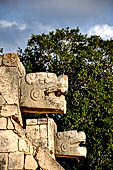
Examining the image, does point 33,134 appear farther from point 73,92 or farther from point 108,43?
point 108,43

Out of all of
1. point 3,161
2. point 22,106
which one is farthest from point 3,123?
point 3,161

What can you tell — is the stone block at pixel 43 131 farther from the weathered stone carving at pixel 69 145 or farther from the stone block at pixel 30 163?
the stone block at pixel 30 163

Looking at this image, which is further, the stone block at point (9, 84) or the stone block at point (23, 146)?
the stone block at point (9, 84)

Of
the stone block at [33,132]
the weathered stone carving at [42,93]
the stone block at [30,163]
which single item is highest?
the weathered stone carving at [42,93]

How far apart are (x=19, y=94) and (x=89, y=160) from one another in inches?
347

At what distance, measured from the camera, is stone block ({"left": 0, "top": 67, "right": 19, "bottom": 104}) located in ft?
17.4

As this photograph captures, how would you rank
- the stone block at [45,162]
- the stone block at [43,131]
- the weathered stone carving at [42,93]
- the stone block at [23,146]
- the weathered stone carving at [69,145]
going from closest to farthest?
the stone block at [23,146]
the stone block at [45,162]
the weathered stone carving at [42,93]
the stone block at [43,131]
the weathered stone carving at [69,145]

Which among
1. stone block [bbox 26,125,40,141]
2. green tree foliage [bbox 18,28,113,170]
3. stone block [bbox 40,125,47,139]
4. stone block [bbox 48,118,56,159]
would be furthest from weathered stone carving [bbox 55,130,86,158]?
green tree foliage [bbox 18,28,113,170]

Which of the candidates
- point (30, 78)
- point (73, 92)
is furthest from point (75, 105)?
point (30, 78)

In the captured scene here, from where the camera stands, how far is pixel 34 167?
16.8 ft

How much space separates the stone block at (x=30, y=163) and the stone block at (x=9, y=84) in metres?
0.94

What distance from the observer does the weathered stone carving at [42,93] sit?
5465 millimetres

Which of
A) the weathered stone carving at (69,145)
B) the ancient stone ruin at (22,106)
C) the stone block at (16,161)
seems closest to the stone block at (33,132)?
the weathered stone carving at (69,145)

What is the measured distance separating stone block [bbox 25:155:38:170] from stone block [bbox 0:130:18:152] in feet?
0.81
